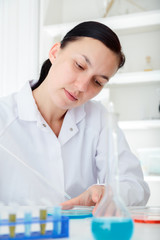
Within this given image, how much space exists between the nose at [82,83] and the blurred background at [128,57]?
145 cm

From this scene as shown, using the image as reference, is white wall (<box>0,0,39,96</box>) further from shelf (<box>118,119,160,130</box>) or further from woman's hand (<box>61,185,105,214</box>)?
woman's hand (<box>61,185,105,214</box>)

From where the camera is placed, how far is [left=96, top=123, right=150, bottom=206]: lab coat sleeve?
1.13m

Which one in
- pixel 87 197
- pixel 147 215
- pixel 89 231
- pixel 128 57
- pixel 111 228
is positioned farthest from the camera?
pixel 128 57

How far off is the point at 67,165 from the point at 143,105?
1.57 metres

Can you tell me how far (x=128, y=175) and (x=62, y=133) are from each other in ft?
1.13

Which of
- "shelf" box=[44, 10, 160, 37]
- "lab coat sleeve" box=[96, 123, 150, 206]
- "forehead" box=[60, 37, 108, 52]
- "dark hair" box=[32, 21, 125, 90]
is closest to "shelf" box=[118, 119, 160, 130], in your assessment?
"shelf" box=[44, 10, 160, 37]

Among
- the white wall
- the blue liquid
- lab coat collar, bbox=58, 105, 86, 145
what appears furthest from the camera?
the white wall

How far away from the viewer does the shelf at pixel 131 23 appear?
102 inches

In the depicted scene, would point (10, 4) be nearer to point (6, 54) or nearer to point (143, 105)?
point (6, 54)

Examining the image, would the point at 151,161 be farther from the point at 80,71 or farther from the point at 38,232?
the point at 38,232

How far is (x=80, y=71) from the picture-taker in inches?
48.1

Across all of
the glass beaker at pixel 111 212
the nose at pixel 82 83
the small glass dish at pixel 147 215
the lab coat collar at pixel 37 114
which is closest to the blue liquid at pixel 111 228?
the glass beaker at pixel 111 212

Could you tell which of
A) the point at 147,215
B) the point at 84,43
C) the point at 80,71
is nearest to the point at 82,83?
the point at 80,71

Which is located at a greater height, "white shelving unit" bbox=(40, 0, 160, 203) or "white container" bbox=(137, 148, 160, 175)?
"white shelving unit" bbox=(40, 0, 160, 203)
